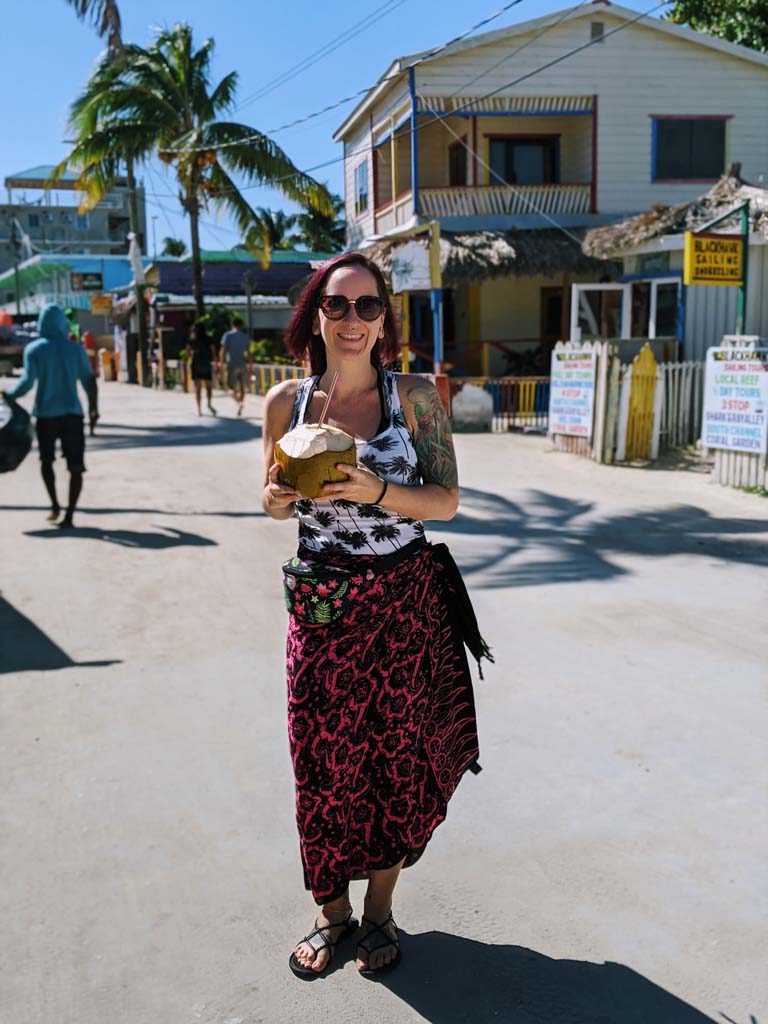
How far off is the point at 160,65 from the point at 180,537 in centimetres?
1881

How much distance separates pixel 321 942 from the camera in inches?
102

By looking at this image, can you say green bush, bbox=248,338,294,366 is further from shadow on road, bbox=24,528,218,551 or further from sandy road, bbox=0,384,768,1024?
sandy road, bbox=0,384,768,1024

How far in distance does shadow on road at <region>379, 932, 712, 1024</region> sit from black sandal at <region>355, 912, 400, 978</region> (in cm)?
2

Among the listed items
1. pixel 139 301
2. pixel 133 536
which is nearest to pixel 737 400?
pixel 133 536

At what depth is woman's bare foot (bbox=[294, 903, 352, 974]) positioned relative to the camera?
254 centimetres

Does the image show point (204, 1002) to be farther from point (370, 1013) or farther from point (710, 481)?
point (710, 481)

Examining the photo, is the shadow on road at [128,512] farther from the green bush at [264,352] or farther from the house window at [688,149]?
the green bush at [264,352]

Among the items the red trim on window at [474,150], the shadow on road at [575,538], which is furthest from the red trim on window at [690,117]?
the shadow on road at [575,538]

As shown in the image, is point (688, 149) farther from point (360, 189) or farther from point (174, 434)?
point (174, 434)

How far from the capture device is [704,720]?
4.08 meters

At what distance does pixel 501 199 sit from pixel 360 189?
213 inches

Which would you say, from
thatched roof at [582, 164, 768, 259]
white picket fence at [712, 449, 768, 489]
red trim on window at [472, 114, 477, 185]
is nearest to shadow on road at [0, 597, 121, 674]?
white picket fence at [712, 449, 768, 489]

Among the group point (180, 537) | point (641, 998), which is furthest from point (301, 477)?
point (180, 537)

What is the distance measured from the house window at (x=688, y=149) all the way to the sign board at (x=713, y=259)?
10.3 metres
